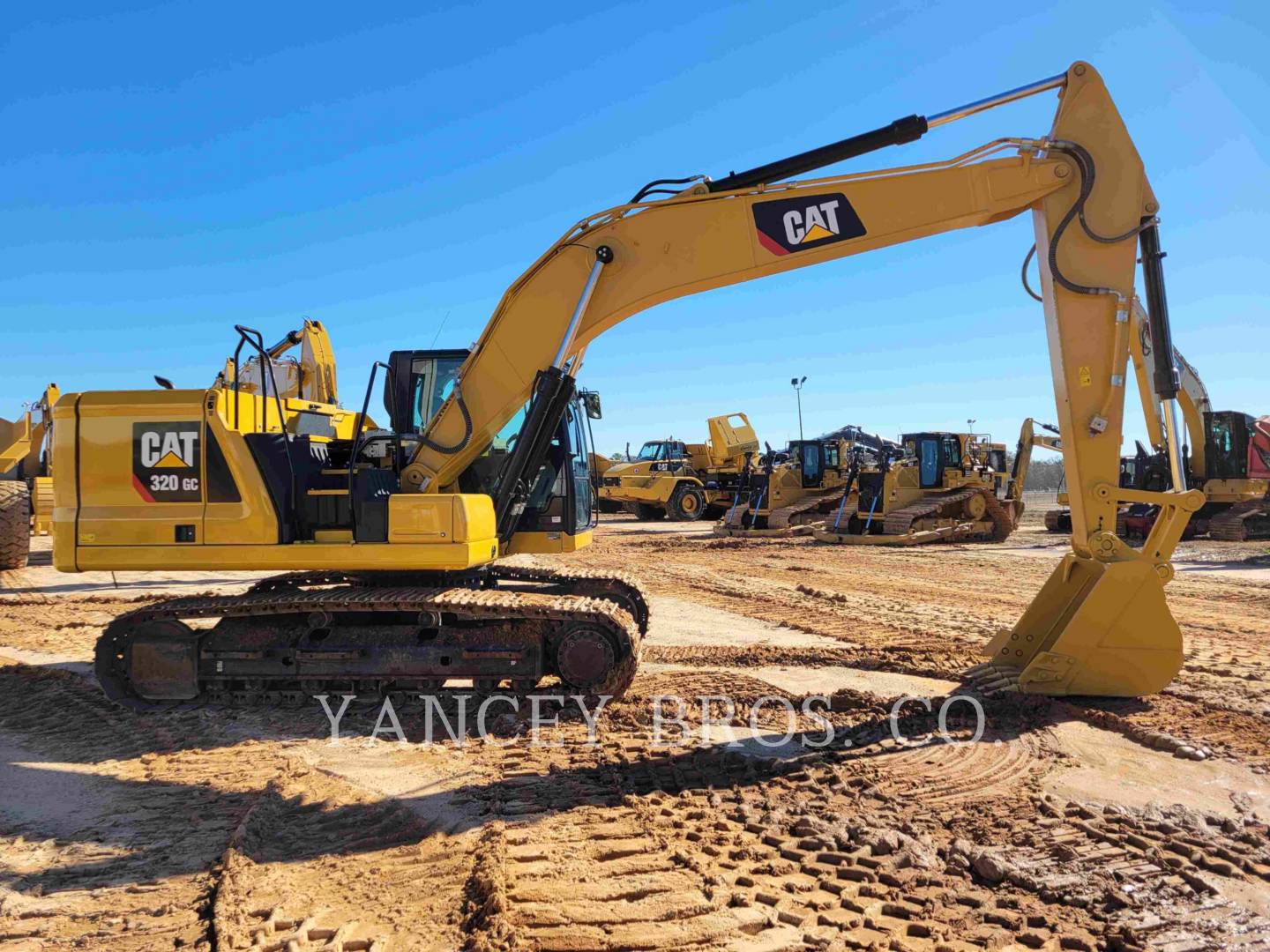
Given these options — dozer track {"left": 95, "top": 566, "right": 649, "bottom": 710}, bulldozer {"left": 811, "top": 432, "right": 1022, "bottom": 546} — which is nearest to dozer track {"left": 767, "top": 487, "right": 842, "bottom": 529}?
bulldozer {"left": 811, "top": 432, "right": 1022, "bottom": 546}

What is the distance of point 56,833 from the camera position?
4.22 meters

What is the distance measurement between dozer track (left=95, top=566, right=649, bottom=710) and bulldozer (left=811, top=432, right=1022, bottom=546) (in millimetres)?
15922

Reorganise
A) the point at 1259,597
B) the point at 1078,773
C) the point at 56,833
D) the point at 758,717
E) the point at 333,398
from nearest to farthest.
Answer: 1. the point at 56,833
2. the point at 1078,773
3. the point at 758,717
4. the point at 1259,597
5. the point at 333,398

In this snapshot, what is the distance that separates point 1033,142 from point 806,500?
19779 mm

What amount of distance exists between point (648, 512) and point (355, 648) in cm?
2651

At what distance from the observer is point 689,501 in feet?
104

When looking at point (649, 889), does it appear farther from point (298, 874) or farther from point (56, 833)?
point (56, 833)

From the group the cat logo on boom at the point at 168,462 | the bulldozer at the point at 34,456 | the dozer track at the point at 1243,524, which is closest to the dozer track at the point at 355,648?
the cat logo on boom at the point at 168,462

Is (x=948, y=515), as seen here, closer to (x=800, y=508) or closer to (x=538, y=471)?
(x=800, y=508)

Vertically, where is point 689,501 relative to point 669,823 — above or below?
above

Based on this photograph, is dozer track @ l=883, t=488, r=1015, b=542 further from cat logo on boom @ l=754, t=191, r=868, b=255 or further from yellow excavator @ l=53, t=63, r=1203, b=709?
cat logo on boom @ l=754, t=191, r=868, b=255

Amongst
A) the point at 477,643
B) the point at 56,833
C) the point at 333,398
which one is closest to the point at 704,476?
the point at 333,398

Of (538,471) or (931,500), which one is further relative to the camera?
(931,500)

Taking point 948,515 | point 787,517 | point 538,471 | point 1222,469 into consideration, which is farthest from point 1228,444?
point 538,471
